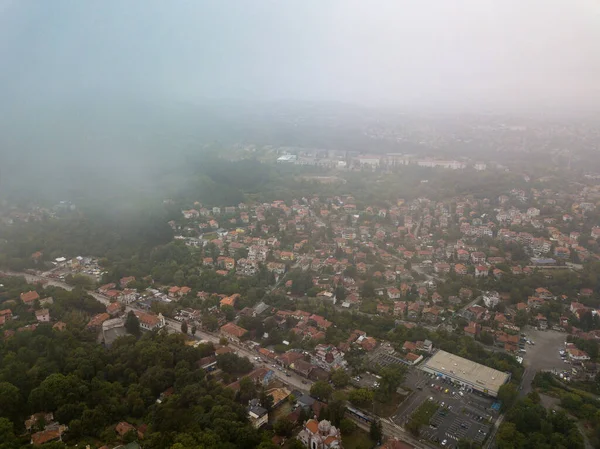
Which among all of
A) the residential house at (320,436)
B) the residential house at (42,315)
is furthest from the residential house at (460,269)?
the residential house at (42,315)

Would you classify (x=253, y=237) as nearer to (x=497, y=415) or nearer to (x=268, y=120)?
(x=497, y=415)

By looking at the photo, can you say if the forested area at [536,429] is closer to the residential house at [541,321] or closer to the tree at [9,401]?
the residential house at [541,321]

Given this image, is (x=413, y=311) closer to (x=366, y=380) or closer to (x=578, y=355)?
(x=366, y=380)

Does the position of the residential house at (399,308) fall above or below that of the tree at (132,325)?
below

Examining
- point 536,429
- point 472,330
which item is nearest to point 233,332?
point 472,330

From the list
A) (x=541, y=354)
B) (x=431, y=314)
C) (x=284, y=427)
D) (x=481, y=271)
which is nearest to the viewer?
(x=284, y=427)

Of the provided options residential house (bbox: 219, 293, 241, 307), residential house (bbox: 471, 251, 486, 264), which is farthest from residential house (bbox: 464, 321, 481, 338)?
residential house (bbox: 219, 293, 241, 307)

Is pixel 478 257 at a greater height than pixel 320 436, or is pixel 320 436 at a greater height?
pixel 478 257
